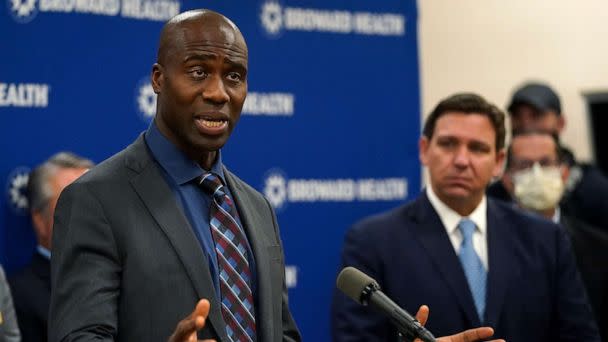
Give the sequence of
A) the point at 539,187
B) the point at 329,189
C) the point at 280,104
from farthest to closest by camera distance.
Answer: the point at 539,187 < the point at 329,189 < the point at 280,104

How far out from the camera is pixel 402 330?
7.71ft

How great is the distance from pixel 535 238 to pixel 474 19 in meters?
3.29

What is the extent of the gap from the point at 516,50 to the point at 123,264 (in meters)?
5.50

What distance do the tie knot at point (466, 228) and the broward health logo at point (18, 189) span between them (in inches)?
70.4

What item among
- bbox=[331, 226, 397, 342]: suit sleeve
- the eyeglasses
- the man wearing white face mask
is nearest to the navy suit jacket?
bbox=[331, 226, 397, 342]: suit sleeve

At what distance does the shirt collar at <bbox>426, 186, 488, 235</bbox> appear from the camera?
410 cm

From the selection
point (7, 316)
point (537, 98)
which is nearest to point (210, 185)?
point (7, 316)

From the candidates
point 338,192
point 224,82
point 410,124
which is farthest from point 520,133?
point 224,82

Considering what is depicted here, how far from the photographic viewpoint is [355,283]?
251 cm

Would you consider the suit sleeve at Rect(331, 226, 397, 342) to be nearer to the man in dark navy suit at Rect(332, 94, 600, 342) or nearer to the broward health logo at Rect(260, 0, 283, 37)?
the man in dark navy suit at Rect(332, 94, 600, 342)

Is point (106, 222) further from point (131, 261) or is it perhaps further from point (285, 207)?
point (285, 207)

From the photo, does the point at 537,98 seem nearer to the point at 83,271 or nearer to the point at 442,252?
the point at 442,252

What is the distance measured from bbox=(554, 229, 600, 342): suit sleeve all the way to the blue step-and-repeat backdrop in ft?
4.72

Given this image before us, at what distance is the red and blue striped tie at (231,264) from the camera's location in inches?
93.7
